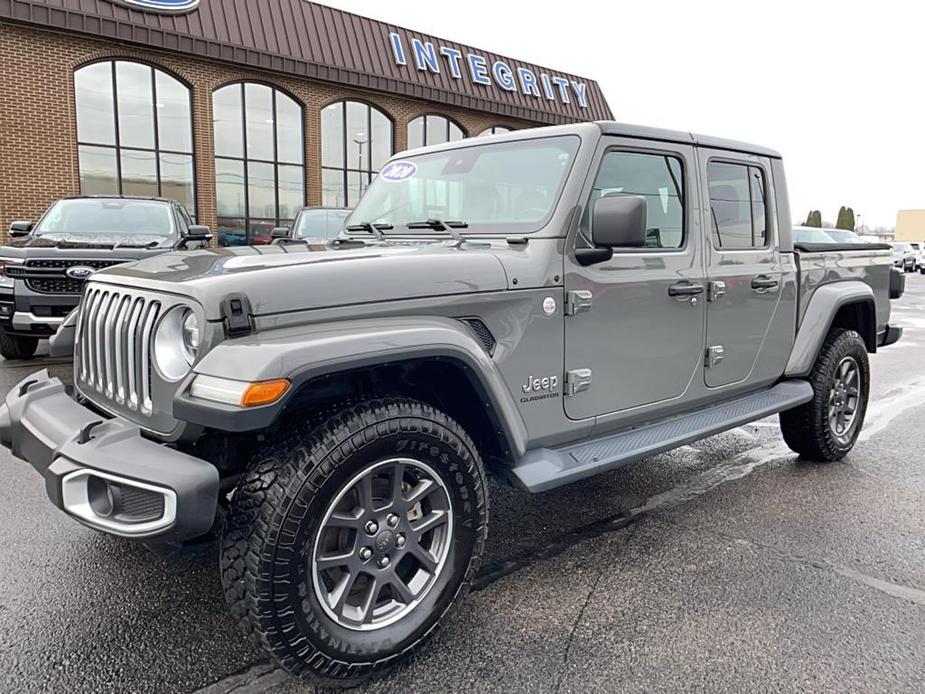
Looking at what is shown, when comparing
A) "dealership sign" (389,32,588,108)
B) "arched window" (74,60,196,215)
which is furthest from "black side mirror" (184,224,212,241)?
"dealership sign" (389,32,588,108)

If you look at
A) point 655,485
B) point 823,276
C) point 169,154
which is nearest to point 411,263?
point 655,485

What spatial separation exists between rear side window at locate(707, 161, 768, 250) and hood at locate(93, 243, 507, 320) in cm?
162

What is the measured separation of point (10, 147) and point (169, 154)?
3386mm

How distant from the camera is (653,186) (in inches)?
140

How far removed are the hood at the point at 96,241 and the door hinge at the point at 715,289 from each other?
634 centimetres

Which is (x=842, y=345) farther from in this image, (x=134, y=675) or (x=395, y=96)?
(x=395, y=96)

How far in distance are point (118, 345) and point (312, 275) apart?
78 centimetres

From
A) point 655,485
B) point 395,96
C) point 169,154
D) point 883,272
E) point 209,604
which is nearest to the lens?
point 209,604

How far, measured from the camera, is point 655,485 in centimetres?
438

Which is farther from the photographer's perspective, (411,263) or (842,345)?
(842,345)

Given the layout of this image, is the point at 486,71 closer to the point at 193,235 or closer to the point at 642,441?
the point at 193,235

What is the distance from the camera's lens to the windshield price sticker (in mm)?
3966

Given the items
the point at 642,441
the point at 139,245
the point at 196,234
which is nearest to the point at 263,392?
the point at 642,441

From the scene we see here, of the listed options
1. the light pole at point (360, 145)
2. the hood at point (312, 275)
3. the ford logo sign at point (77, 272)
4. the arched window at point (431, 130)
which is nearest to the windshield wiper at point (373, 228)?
the hood at point (312, 275)
